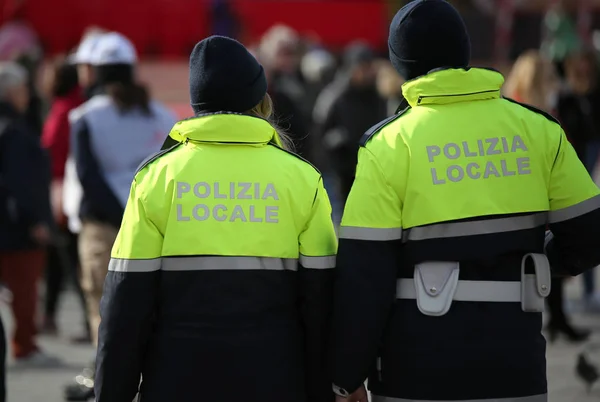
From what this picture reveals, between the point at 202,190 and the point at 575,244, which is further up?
the point at 202,190

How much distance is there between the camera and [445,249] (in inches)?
148

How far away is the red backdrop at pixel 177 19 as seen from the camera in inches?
758

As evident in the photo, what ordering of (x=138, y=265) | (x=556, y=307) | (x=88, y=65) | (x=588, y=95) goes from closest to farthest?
1. (x=138, y=265)
2. (x=88, y=65)
3. (x=556, y=307)
4. (x=588, y=95)

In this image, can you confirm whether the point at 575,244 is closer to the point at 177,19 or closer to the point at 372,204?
the point at 372,204

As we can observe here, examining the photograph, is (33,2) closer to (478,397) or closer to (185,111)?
(185,111)

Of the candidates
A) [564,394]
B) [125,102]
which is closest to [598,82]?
[564,394]

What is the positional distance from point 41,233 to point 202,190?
4581 millimetres

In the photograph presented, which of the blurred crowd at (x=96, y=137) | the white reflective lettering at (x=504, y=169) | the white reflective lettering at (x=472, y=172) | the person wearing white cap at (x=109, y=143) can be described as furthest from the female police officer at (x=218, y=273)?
the person wearing white cap at (x=109, y=143)

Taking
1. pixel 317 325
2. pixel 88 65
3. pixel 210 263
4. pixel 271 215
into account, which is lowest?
pixel 317 325

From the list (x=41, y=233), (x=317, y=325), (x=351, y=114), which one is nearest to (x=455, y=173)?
(x=317, y=325)

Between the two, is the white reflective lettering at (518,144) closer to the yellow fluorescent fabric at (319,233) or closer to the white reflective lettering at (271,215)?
the yellow fluorescent fabric at (319,233)

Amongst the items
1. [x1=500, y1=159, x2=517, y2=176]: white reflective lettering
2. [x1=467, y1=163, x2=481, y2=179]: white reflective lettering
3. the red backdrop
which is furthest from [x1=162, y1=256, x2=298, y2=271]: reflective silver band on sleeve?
the red backdrop

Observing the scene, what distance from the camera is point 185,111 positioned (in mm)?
17547

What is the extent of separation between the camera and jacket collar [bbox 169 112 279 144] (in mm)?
3779
